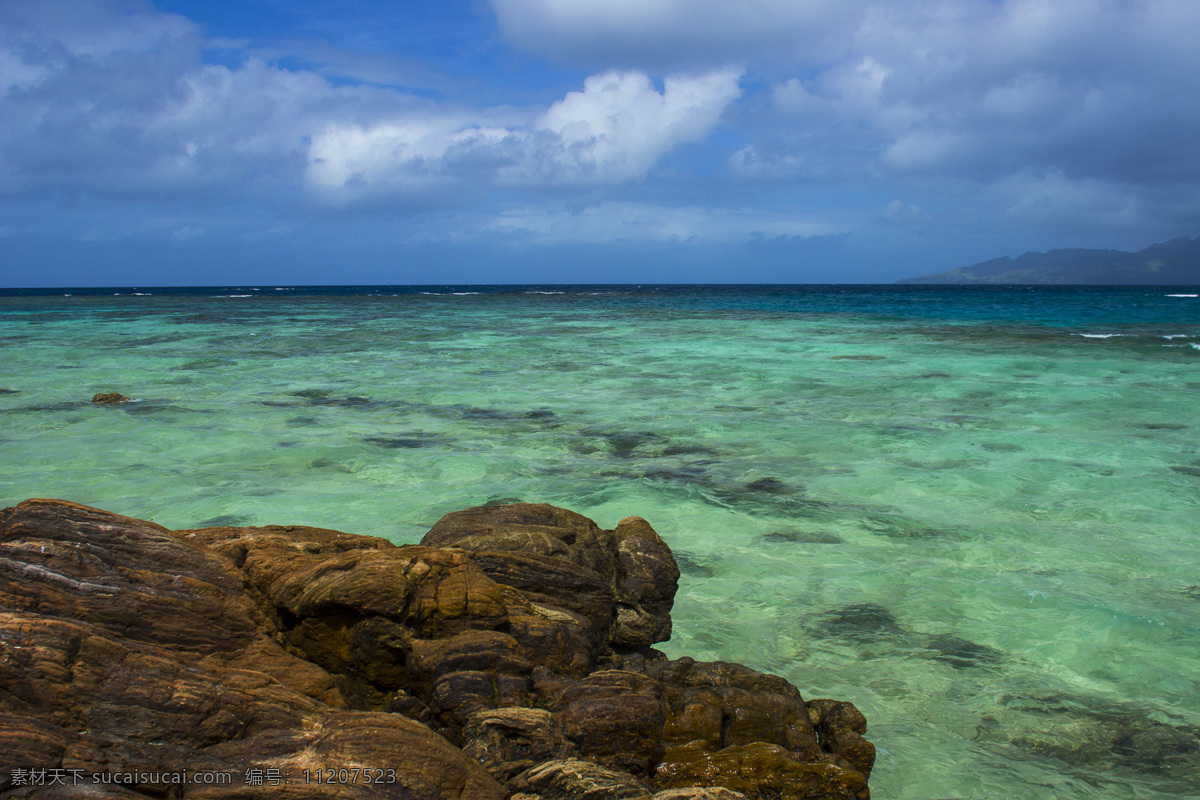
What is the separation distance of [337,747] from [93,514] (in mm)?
1849

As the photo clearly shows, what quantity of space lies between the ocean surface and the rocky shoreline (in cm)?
90

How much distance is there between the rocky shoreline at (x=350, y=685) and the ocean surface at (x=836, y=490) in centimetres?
90

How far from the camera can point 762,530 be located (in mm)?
7156

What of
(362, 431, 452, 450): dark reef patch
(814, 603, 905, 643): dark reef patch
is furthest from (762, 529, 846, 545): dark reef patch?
(362, 431, 452, 450): dark reef patch

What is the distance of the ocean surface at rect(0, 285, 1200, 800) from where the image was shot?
4363mm

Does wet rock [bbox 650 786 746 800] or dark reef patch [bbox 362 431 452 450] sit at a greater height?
dark reef patch [bbox 362 431 452 450]

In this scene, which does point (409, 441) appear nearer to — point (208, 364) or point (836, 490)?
point (836, 490)

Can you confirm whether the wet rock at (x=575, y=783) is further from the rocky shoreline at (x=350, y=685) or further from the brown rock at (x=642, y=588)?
the brown rock at (x=642, y=588)

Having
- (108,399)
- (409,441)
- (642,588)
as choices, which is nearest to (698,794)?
(642,588)

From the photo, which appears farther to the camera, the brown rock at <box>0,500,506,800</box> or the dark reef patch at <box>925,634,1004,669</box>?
the dark reef patch at <box>925,634,1004,669</box>

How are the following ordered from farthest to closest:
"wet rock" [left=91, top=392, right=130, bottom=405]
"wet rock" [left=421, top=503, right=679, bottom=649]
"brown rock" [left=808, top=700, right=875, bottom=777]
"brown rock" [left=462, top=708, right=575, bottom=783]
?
1. "wet rock" [left=91, top=392, right=130, bottom=405]
2. "wet rock" [left=421, top=503, right=679, bottom=649]
3. "brown rock" [left=808, top=700, right=875, bottom=777]
4. "brown rock" [left=462, top=708, right=575, bottom=783]

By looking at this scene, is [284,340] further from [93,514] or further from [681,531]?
[93,514]

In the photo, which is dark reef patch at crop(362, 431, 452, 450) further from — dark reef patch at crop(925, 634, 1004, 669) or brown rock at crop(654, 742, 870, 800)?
brown rock at crop(654, 742, 870, 800)

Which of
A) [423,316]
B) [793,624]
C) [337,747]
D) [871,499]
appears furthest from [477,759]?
[423,316]
